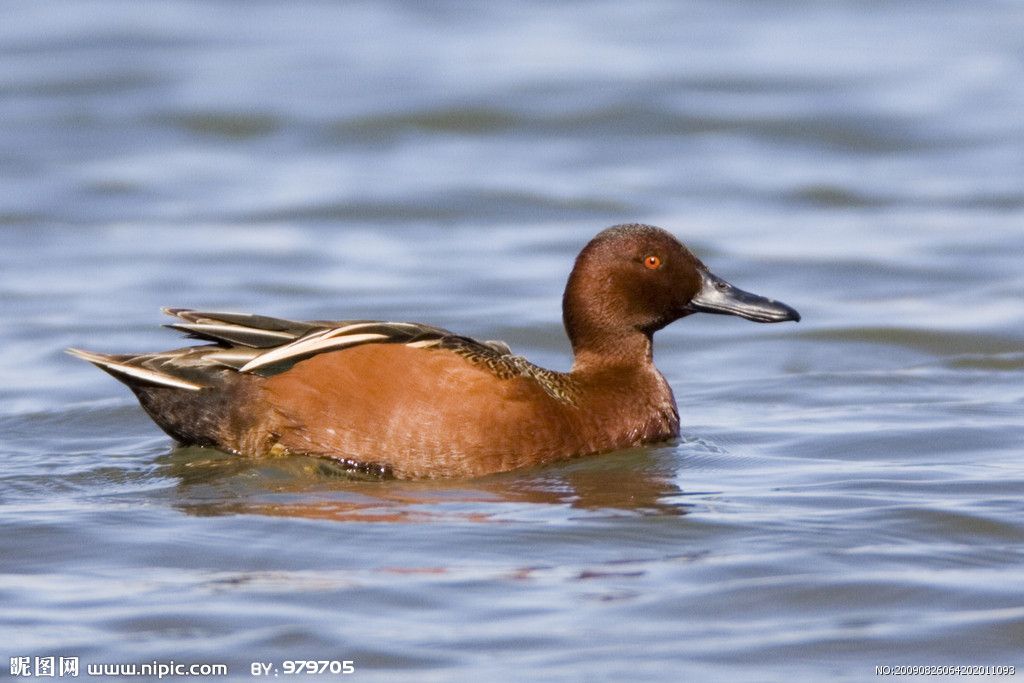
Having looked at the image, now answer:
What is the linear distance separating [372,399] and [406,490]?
1.58ft

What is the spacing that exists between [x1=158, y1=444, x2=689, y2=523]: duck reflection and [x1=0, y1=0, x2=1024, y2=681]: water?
31 millimetres

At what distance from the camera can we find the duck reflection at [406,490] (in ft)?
23.6

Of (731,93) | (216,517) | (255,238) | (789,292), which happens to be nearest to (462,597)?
(216,517)

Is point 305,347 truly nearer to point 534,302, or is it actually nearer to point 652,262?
point 652,262

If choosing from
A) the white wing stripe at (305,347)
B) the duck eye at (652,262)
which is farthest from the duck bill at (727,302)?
the white wing stripe at (305,347)

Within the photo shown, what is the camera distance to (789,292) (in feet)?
41.2

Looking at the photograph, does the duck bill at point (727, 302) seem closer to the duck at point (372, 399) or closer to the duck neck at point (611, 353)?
the duck neck at point (611, 353)

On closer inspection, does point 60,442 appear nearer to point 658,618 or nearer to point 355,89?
point 658,618

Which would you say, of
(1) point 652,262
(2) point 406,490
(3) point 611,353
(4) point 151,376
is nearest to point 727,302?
(1) point 652,262

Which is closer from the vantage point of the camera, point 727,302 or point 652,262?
point 652,262

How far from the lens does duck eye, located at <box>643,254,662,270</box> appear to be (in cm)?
864

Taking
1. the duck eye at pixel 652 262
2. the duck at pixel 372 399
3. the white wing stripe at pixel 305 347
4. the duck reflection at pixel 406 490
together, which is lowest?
the duck reflection at pixel 406 490

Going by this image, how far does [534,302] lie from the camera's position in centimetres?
1222

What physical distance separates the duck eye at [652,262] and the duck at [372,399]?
64 cm
